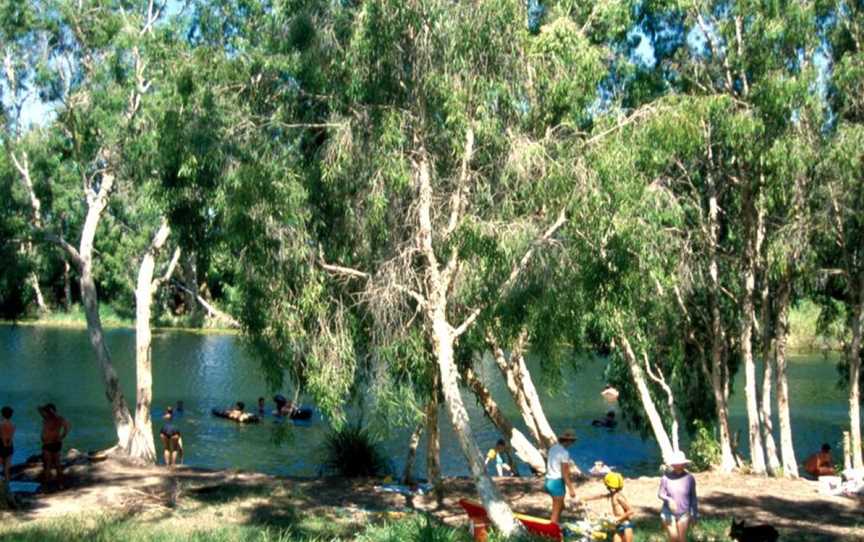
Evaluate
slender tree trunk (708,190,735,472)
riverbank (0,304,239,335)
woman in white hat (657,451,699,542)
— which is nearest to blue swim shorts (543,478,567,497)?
woman in white hat (657,451,699,542)

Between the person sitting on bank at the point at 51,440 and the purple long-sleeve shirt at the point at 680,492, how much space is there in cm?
903

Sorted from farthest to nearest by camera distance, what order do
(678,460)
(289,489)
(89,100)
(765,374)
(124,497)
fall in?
(89,100), (765,374), (289,489), (124,497), (678,460)

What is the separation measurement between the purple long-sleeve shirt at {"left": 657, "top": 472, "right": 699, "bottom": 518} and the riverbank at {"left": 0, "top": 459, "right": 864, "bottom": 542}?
1.49 m

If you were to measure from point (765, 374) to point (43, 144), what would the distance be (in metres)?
14.3

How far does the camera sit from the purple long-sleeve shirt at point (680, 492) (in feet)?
32.6

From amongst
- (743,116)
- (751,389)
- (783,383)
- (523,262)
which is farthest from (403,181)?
(783,383)

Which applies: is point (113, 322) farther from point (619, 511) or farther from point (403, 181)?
point (619, 511)

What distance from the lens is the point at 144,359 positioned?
1983 centimetres

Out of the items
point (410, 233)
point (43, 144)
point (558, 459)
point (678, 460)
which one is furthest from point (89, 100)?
point (678, 460)

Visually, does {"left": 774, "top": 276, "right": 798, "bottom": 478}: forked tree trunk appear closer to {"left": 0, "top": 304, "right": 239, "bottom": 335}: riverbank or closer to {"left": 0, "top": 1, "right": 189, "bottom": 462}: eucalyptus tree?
{"left": 0, "top": 1, "right": 189, "bottom": 462}: eucalyptus tree

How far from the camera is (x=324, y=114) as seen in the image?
12891 millimetres

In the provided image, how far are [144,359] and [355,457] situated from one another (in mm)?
5008

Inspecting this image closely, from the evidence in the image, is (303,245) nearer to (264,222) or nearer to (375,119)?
(264,222)

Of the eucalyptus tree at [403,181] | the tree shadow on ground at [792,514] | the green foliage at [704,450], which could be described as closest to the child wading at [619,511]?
the eucalyptus tree at [403,181]
